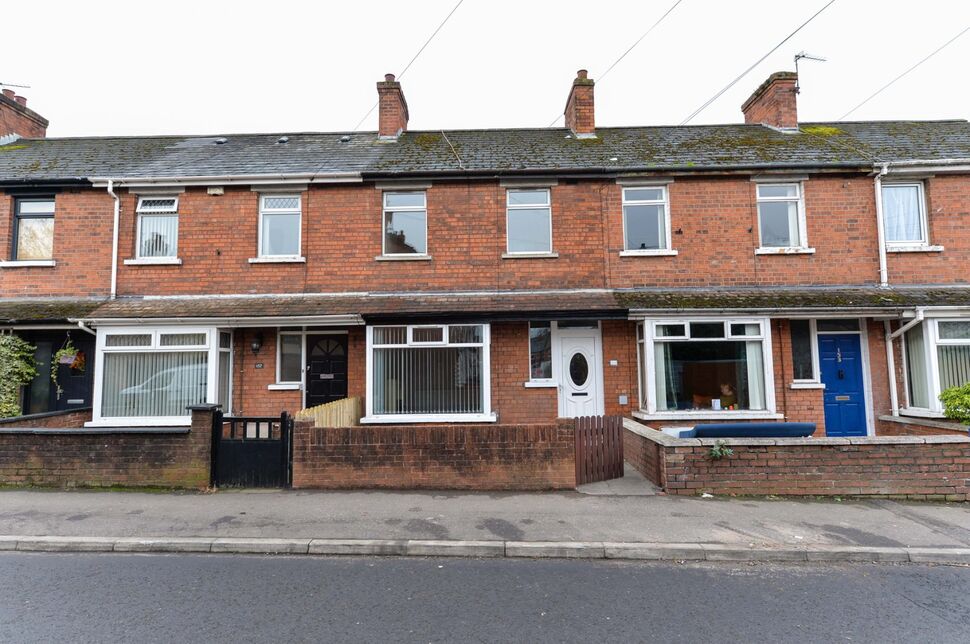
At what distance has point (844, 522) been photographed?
5.67 meters

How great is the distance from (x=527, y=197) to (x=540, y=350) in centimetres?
320

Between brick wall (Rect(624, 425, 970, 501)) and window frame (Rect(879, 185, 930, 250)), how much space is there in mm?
5334

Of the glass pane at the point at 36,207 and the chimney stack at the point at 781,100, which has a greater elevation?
the chimney stack at the point at 781,100

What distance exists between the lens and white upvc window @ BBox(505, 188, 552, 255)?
10594 millimetres

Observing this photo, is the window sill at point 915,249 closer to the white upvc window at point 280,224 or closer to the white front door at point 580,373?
the white front door at point 580,373

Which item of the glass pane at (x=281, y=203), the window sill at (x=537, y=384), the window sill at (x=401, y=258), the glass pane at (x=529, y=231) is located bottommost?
the window sill at (x=537, y=384)

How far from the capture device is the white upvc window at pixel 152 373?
9680mm

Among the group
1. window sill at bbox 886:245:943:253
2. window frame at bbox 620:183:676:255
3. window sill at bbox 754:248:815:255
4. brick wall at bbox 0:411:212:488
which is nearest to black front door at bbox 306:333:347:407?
brick wall at bbox 0:411:212:488

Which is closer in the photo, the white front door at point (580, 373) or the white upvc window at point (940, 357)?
the white upvc window at point (940, 357)

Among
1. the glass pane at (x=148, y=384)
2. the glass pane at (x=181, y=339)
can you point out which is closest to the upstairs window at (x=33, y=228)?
the glass pane at (x=148, y=384)

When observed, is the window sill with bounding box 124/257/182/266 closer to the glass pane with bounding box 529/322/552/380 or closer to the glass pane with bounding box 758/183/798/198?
the glass pane with bounding box 529/322/552/380

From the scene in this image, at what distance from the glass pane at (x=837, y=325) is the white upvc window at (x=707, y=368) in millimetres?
1372

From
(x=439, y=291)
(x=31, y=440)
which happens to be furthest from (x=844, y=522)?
(x=31, y=440)

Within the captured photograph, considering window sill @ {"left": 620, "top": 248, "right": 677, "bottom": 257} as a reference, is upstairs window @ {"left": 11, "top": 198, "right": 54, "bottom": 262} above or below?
above
